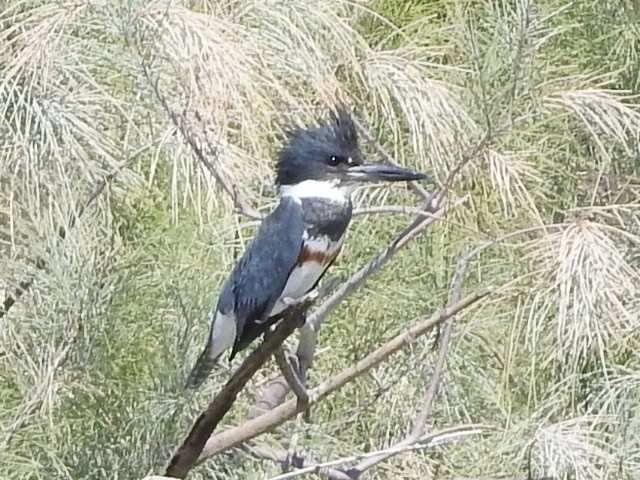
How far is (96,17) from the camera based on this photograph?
1.01m

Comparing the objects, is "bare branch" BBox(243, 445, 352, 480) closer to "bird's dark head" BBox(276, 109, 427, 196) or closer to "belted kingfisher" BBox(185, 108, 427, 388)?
"belted kingfisher" BBox(185, 108, 427, 388)

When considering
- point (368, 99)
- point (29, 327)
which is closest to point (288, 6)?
point (368, 99)

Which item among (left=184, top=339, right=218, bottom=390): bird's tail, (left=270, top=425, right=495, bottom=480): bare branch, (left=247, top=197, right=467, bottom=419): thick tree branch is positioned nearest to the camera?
(left=270, top=425, right=495, bottom=480): bare branch

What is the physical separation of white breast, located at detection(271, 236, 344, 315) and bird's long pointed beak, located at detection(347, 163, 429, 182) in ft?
0.19

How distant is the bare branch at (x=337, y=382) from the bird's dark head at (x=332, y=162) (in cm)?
21

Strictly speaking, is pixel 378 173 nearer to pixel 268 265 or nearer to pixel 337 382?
pixel 268 265

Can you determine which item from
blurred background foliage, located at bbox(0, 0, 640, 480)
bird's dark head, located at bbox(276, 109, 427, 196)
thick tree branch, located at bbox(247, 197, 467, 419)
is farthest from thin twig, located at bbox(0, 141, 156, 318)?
thick tree branch, located at bbox(247, 197, 467, 419)

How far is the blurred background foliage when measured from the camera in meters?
1.01

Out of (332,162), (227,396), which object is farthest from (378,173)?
(227,396)

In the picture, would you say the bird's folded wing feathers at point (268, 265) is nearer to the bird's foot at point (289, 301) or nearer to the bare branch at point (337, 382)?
the bird's foot at point (289, 301)

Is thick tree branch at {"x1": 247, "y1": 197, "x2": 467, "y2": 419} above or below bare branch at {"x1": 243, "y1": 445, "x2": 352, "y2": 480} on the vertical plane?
above

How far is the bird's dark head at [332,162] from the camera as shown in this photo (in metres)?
0.96

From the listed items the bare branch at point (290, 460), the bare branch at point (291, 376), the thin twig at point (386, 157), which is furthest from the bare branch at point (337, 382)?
the thin twig at point (386, 157)

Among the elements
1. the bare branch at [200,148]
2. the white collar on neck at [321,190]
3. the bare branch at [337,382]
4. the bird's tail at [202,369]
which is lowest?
the bird's tail at [202,369]
